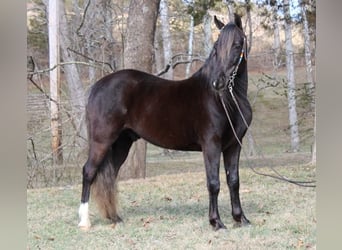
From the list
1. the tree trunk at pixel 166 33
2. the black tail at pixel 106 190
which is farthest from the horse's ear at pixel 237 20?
the tree trunk at pixel 166 33

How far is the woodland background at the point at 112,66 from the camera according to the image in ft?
24.7

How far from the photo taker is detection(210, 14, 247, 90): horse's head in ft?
11.4

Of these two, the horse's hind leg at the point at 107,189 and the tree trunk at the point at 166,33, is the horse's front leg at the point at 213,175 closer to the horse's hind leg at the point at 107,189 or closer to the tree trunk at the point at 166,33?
the horse's hind leg at the point at 107,189

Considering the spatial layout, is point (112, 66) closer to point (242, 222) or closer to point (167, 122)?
point (167, 122)

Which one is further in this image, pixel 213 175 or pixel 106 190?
pixel 106 190

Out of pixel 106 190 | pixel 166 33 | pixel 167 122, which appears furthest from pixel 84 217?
pixel 166 33

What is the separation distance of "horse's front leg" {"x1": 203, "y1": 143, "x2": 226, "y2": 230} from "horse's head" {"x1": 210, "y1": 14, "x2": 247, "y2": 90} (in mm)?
549

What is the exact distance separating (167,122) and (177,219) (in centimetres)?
92

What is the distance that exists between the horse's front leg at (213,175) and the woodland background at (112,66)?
4.92 ft

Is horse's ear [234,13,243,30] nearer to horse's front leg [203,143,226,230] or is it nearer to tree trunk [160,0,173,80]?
horse's front leg [203,143,226,230]

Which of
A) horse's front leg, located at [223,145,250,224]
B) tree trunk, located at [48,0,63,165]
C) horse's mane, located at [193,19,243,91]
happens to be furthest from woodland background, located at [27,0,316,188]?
horse's mane, located at [193,19,243,91]

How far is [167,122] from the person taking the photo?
155 inches

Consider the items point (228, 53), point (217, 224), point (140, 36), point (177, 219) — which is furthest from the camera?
point (140, 36)
